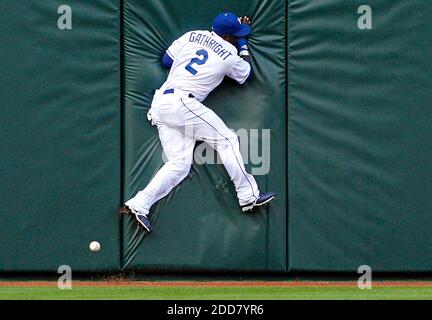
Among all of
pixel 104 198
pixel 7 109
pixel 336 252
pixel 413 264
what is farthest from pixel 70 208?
pixel 413 264

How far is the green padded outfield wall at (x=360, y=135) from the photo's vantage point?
11.0 m

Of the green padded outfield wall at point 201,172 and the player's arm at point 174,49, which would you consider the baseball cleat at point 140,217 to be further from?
the player's arm at point 174,49

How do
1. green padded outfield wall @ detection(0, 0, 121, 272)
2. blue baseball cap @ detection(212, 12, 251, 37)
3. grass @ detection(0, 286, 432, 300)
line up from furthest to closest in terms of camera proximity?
green padded outfield wall @ detection(0, 0, 121, 272), blue baseball cap @ detection(212, 12, 251, 37), grass @ detection(0, 286, 432, 300)

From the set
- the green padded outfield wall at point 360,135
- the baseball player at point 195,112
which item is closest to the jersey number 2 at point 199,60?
the baseball player at point 195,112

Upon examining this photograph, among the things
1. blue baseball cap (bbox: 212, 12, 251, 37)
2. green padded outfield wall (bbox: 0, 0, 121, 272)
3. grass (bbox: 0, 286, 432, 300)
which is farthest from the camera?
green padded outfield wall (bbox: 0, 0, 121, 272)

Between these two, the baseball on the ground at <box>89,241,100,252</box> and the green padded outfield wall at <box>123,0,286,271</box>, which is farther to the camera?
the green padded outfield wall at <box>123,0,286,271</box>

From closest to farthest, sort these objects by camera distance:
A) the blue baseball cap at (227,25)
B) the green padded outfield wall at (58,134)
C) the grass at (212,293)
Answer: the grass at (212,293) → the blue baseball cap at (227,25) → the green padded outfield wall at (58,134)

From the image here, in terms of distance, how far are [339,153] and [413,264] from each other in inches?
53.3

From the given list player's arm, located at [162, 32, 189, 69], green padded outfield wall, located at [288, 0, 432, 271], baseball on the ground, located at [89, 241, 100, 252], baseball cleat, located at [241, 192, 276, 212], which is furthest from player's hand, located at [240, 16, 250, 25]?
baseball on the ground, located at [89, 241, 100, 252]

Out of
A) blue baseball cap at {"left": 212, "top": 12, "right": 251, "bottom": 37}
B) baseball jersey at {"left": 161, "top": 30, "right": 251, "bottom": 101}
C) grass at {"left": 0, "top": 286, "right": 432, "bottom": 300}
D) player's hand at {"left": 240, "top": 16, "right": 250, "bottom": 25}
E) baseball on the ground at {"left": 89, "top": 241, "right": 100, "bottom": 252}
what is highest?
player's hand at {"left": 240, "top": 16, "right": 250, "bottom": 25}

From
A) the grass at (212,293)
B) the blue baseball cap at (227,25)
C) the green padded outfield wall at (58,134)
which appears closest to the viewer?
the grass at (212,293)

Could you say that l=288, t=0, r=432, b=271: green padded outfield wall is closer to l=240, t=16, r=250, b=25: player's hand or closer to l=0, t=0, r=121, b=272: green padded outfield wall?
l=240, t=16, r=250, b=25: player's hand

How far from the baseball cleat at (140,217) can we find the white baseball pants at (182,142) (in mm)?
41

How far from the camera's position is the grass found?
32.4ft
